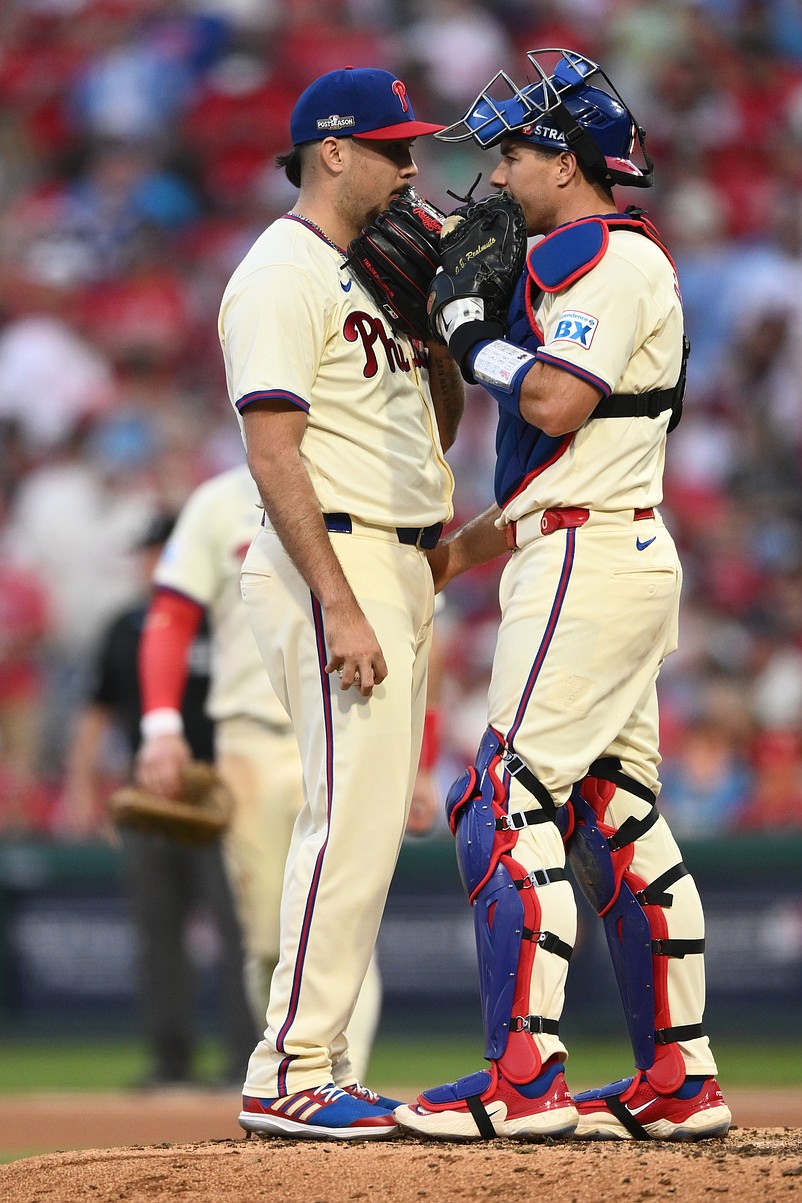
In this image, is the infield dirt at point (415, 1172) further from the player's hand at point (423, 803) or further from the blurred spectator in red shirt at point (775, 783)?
the blurred spectator in red shirt at point (775, 783)

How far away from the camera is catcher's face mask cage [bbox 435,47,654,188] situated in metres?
3.84

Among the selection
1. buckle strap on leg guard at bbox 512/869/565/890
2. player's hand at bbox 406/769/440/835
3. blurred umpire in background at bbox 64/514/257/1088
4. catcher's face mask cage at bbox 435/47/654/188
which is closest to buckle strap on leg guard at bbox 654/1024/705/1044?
buckle strap on leg guard at bbox 512/869/565/890

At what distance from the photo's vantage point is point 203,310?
12.3 metres

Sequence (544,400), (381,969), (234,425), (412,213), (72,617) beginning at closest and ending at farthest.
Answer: (544,400), (412,213), (381,969), (72,617), (234,425)

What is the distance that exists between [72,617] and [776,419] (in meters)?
4.70

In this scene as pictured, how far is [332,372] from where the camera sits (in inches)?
157

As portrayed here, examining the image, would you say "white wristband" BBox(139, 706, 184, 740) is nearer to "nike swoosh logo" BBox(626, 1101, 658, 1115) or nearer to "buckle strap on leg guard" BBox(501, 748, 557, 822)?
"buckle strap on leg guard" BBox(501, 748, 557, 822)

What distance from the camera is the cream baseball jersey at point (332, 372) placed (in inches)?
152

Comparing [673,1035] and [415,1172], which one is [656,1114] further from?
[415,1172]

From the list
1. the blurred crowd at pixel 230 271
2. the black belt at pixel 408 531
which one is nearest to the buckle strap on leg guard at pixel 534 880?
the black belt at pixel 408 531

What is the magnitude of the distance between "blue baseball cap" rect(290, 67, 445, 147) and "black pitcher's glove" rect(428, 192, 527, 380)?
0.28 meters

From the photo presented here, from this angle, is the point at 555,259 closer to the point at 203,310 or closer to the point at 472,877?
the point at 472,877

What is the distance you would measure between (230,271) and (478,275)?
8656 mm

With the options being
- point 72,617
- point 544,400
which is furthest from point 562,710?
point 72,617
